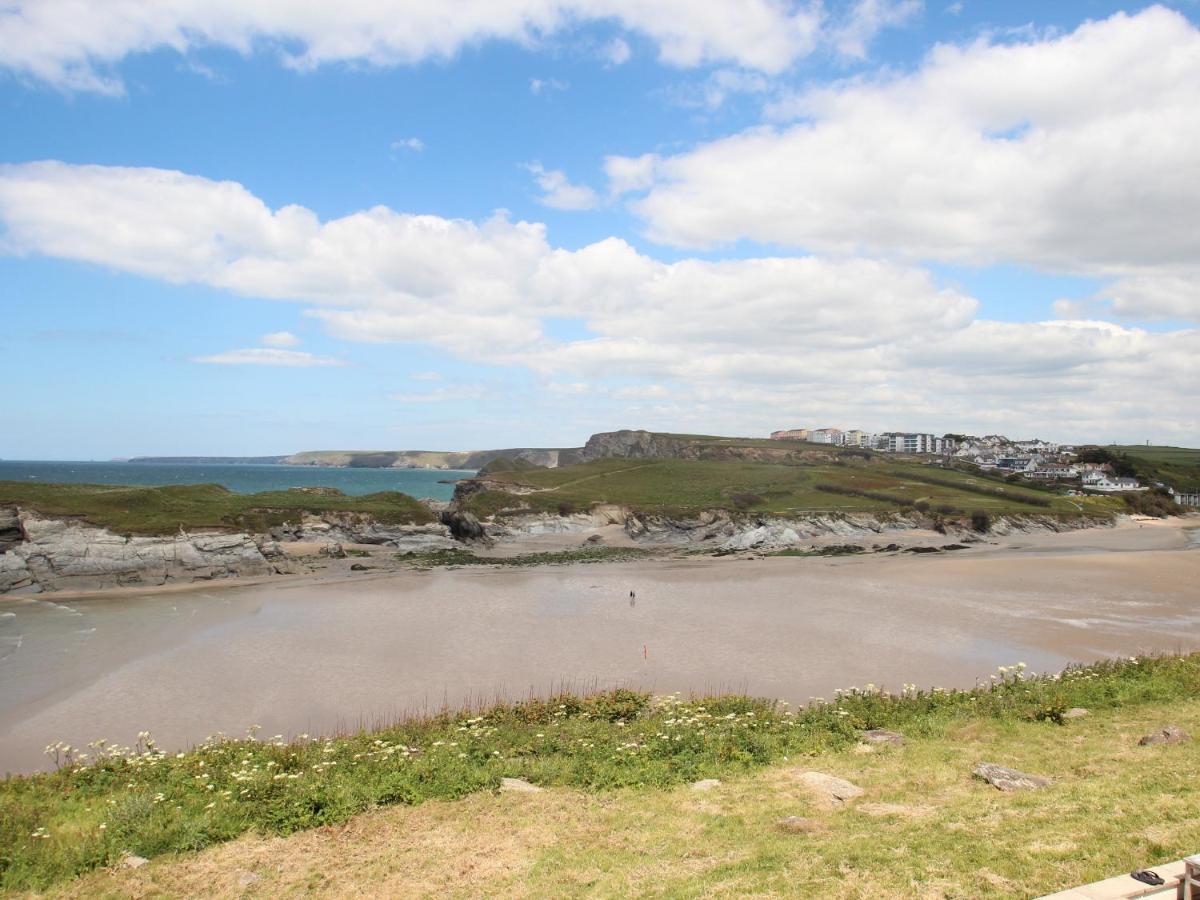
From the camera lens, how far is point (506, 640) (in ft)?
100

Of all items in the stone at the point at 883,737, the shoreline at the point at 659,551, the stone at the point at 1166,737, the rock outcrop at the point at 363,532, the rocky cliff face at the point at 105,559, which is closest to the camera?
the stone at the point at 1166,737

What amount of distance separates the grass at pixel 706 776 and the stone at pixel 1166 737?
1.95 feet

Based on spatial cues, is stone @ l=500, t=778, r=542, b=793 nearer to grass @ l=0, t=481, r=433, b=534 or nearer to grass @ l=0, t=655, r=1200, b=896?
grass @ l=0, t=655, r=1200, b=896

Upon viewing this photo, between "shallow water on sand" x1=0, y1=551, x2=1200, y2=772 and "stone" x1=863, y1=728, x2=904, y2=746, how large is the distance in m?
6.05

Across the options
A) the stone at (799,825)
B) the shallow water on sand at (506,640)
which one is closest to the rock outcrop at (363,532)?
the shallow water on sand at (506,640)

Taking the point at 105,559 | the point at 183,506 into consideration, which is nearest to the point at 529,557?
the point at 183,506

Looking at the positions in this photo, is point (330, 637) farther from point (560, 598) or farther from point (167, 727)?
point (560, 598)

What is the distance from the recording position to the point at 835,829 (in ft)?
33.2

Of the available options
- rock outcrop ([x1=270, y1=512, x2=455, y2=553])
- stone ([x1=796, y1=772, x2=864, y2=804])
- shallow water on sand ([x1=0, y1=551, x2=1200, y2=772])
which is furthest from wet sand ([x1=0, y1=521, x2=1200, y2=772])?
rock outcrop ([x1=270, y1=512, x2=455, y2=553])

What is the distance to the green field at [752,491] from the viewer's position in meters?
78.8

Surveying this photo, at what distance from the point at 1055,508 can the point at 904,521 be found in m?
26.6

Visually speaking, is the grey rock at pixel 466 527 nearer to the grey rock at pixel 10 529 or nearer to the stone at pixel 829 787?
the grey rock at pixel 10 529

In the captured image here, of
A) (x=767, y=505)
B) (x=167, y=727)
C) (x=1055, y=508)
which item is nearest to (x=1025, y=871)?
(x=167, y=727)

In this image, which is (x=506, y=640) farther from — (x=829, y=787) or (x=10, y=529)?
(x=10, y=529)
